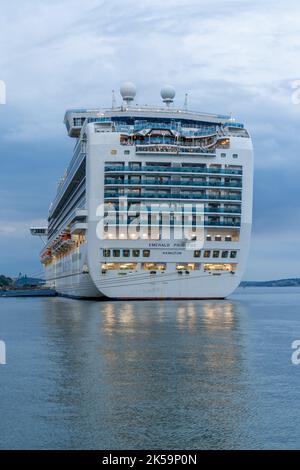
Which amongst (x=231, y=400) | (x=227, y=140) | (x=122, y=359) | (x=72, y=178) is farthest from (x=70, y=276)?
(x=231, y=400)

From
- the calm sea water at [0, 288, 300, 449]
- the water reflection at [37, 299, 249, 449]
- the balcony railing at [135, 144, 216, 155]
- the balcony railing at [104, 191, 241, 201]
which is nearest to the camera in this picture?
the calm sea water at [0, 288, 300, 449]

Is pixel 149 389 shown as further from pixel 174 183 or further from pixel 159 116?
pixel 159 116

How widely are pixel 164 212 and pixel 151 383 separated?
1819 inches

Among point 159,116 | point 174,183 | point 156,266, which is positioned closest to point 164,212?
point 174,183

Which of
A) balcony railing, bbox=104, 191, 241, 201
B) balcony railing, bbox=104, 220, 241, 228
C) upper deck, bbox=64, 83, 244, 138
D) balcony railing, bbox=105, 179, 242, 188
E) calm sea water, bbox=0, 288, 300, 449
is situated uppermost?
upper deck, bbox=64, 83, 244, 138

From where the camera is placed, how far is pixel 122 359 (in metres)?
28.8

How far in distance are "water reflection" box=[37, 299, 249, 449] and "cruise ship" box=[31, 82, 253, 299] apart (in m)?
23.8

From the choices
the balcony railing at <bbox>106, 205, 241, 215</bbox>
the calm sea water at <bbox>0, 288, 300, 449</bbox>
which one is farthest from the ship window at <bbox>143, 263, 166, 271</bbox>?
the calm sea water at <bbox>0, 288, 300, 449</bbox>

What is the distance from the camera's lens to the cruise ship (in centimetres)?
6819

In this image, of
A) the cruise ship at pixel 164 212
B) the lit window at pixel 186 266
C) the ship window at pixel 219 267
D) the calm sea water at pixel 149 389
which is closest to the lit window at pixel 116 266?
the cruise ship at pixel 164 212

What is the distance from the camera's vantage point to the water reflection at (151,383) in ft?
57.3

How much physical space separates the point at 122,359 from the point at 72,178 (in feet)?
205

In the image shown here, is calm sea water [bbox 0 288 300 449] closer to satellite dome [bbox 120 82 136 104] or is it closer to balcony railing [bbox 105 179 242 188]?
balcony railing [bbox 105 179 242 188]
